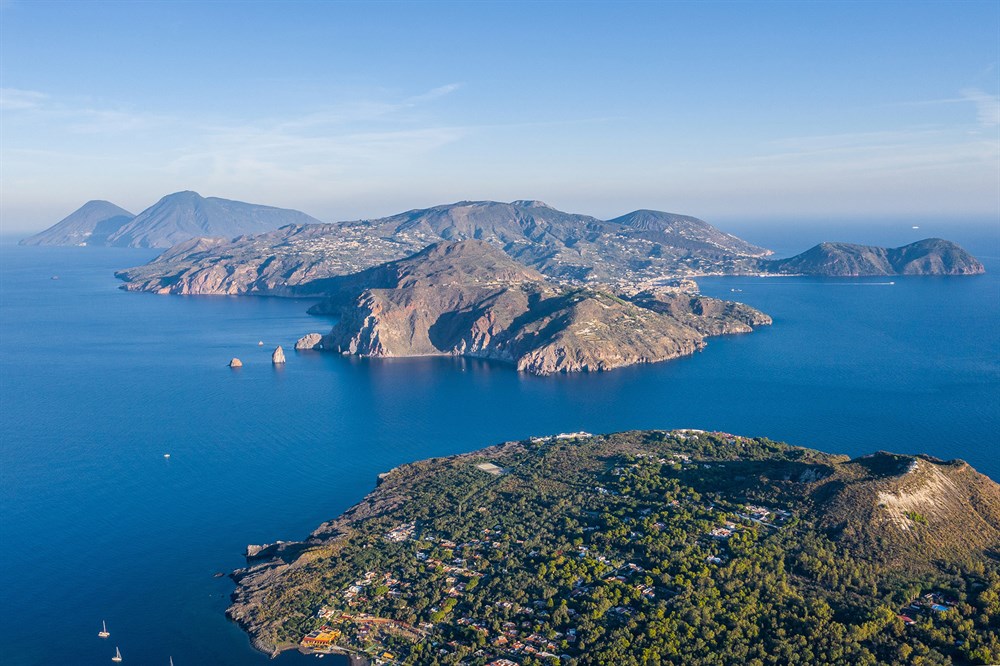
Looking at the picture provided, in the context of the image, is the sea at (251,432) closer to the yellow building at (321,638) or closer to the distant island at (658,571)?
the yellow building at (321,638)

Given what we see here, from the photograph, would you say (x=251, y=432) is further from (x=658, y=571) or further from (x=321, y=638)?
(x=658, y=571)

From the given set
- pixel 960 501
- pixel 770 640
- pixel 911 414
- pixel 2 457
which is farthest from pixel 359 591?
pixel 911 414

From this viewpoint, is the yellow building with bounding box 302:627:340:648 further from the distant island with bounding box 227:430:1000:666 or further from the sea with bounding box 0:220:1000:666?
the sea with bounding box 0:220:1000:666

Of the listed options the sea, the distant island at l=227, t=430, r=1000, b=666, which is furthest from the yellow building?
the sea

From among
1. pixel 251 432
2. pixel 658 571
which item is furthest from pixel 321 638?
pixel 251 432

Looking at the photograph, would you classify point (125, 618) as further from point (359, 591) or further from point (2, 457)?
point (2, 457)

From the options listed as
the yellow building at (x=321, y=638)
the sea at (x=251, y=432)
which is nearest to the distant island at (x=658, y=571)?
the yellow building at (x=321, y=638)
